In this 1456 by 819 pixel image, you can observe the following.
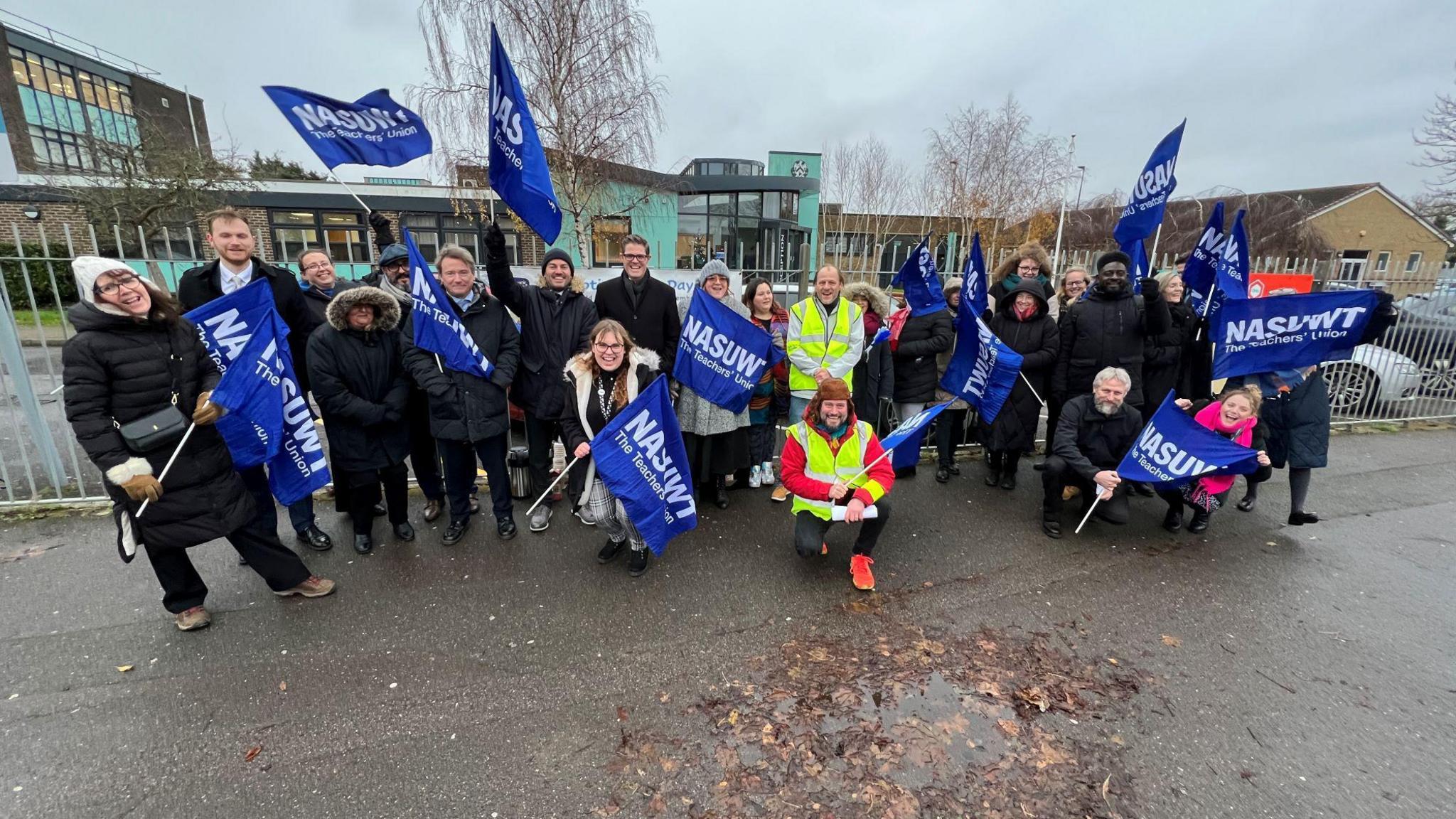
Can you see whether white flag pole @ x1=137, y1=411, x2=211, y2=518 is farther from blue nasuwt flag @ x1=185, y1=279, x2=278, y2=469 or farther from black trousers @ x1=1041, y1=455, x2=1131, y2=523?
black trousers @ x1=1041, y1=455, x2=1131, y2=523

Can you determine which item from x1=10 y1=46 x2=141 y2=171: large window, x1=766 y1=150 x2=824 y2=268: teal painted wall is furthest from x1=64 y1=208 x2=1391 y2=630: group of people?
x1=10 y1=46 x2=141 y2=171: large window

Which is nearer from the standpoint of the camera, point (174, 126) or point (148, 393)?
point (148, 393)

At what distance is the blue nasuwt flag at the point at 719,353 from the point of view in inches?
189

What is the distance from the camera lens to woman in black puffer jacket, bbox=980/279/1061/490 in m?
5.36

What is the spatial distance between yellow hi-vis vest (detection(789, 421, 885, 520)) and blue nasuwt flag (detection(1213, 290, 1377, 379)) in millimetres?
3369

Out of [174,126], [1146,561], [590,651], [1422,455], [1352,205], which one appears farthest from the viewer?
[174,126]

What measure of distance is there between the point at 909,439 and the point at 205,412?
4.44 meters

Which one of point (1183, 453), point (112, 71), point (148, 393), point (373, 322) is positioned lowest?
point (1183, 453)

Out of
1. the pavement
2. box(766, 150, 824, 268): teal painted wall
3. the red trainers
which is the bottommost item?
the pavement

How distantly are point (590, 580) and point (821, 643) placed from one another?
1.62 meters

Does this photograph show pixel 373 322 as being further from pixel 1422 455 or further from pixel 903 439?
pixel 1422 455

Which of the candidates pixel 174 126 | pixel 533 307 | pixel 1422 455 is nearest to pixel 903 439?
pixel 533 307

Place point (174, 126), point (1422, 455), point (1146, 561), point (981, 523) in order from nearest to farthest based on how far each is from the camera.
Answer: point (1146, 561) < point (981, 523) < point (1422, 455) < point (174, 126)

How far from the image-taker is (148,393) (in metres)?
3.09
